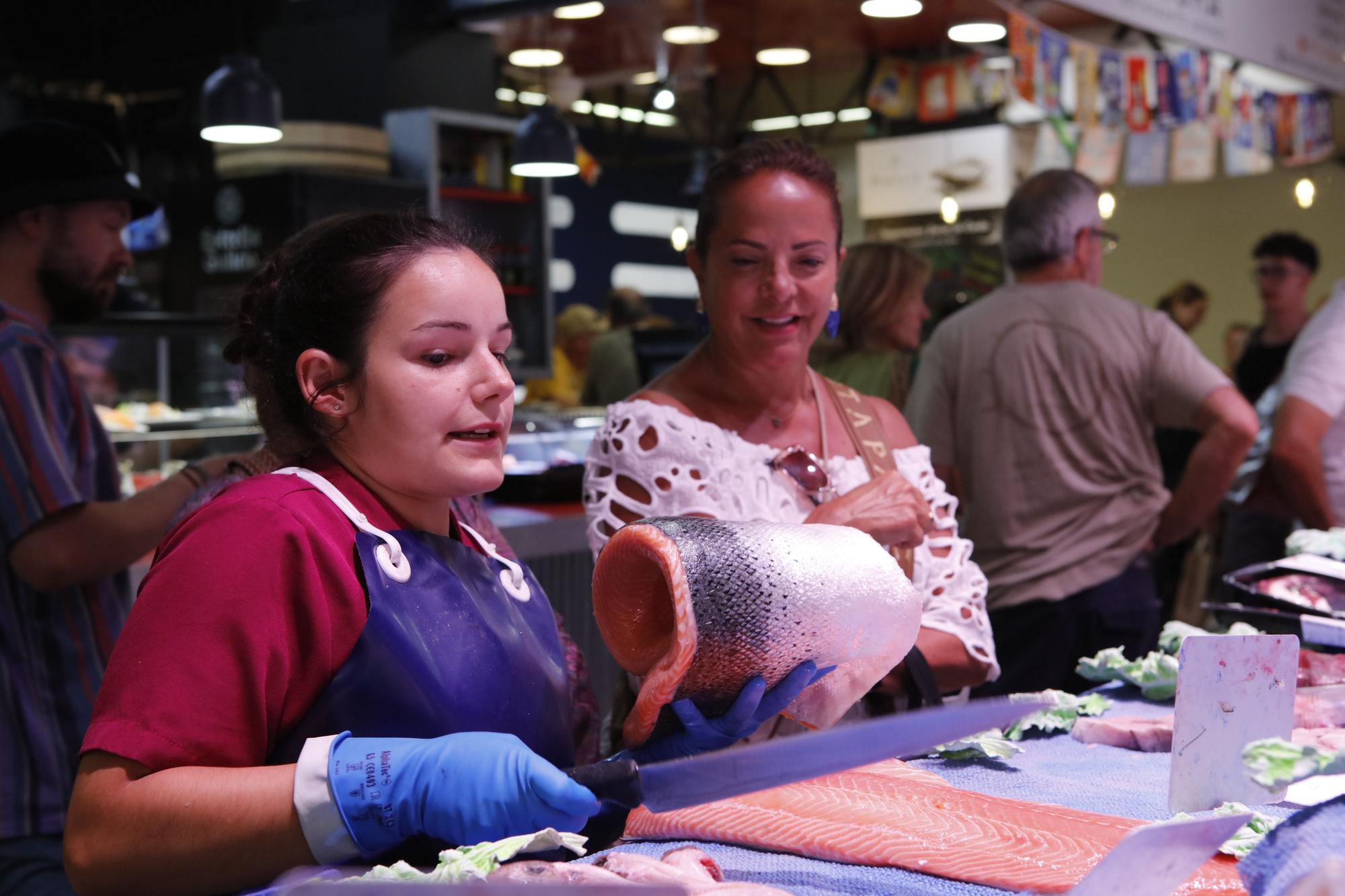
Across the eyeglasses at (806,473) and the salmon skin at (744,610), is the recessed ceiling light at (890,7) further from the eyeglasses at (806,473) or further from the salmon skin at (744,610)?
the salmon skin at (744,610)

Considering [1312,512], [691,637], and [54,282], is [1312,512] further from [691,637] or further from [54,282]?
[54,282]

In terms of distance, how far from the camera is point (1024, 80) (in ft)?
20.6

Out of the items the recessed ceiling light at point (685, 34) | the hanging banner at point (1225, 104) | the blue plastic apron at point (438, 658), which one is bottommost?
the blue plastic apron at point (438, 658)

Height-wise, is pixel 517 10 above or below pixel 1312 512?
above

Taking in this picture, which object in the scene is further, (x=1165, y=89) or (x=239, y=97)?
(x=1165, y=89)

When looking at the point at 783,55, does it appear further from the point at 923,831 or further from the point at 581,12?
the point at 923,831

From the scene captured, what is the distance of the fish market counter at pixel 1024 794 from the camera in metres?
1.32

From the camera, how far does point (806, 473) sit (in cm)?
225

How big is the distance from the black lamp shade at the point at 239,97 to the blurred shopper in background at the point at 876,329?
9.81 ft

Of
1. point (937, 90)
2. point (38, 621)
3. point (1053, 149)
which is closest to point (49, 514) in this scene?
point (38, 621)

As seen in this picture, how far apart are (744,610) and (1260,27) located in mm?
4339

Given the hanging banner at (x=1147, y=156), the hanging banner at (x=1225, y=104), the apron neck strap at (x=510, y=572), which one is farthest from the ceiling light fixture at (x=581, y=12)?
the apron neck strap at (x=510, y=572)

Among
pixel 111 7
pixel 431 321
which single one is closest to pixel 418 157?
pixel 111 7

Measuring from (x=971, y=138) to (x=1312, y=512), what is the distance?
7.57 m
